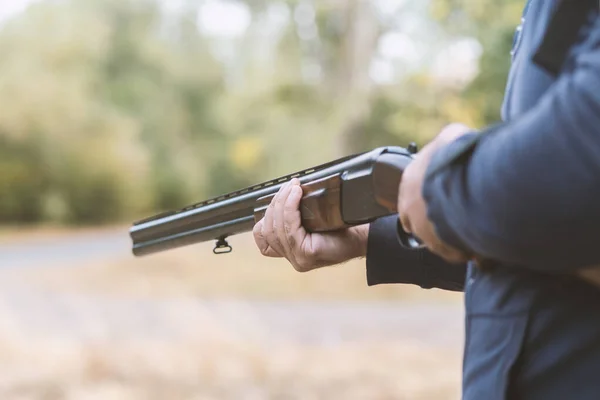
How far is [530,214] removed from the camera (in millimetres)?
519

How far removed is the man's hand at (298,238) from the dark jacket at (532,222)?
0.84 feet

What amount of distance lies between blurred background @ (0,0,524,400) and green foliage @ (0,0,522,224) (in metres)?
0.02

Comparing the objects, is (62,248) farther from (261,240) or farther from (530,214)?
(530,214)

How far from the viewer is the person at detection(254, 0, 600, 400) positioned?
1.67ft

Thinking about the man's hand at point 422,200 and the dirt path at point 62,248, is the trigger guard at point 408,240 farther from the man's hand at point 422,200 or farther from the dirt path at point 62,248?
the dirt path at point 62,248

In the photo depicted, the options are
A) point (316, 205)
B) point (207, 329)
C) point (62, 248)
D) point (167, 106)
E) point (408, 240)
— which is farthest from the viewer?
point (167, 106)

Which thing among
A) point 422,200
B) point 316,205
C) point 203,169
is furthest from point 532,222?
point 203,169

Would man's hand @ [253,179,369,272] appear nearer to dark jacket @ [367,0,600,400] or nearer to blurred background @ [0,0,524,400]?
dark jacket @ [367,0,600,400]

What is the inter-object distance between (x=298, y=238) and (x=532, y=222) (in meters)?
0.42

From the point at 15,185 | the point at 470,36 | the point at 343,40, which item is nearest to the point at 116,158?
the point at 15,185

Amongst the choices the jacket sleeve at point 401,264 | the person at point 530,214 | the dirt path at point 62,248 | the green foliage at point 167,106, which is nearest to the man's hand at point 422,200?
the person at point 530,214

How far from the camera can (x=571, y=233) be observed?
52 cm

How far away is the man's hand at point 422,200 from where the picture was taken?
1.99 feet

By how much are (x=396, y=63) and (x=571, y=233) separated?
17.0 feet
